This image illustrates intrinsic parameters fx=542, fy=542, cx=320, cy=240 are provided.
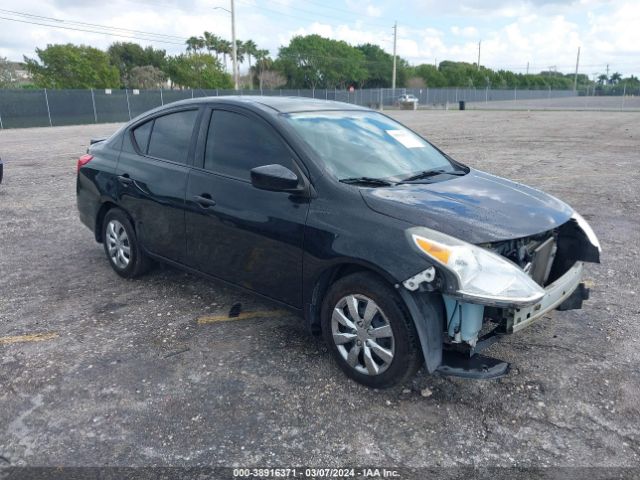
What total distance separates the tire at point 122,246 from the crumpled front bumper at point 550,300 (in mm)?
3304

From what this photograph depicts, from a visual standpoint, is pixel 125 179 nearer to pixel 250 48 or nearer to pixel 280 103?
pixel 280 103

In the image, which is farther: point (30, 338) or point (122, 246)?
point (122, 246)

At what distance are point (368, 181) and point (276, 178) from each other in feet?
1.98

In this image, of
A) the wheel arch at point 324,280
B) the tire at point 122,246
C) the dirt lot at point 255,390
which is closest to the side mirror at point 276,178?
the wheel arch at point 324,280

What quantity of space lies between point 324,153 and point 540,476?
2237 millimetres

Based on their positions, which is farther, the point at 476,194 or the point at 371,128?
the point at 371,128

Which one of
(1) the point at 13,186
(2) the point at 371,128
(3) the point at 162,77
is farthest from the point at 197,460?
(3) the point at 162,77

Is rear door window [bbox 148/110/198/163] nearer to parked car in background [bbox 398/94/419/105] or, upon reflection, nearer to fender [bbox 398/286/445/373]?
fender [bbox 398/286/445/373]

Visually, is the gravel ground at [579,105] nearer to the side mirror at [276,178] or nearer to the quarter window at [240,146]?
the quarter window at [240,146]

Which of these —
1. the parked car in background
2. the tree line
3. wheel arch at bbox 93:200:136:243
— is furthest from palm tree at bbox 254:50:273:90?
wheel arch at bbox 93:200:136:243

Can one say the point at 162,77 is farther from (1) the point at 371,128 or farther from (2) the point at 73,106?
(1) the point at 371,128

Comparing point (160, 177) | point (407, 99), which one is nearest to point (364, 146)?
point (160, 177)

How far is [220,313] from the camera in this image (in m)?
4.42

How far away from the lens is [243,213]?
375 centimetres
